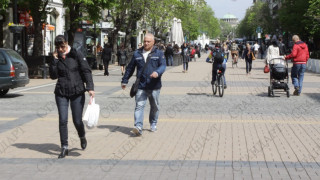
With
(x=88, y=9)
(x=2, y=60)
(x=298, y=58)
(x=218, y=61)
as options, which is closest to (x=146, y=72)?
(x=218, y=61)

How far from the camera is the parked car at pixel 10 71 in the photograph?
17.7m

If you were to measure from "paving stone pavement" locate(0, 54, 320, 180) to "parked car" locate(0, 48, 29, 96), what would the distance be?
213 centimetres

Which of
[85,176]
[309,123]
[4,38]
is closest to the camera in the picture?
[85,176]

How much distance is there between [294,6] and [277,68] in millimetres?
30739

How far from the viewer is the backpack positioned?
57.0 feet

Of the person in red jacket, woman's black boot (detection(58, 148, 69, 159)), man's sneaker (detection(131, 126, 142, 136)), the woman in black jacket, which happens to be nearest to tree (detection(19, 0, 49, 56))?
the person in red jacket

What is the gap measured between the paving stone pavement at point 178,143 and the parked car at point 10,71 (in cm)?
213

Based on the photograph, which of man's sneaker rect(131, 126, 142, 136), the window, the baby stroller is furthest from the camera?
the window

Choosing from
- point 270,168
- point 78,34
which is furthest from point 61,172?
point 78,34

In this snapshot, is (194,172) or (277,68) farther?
(277,68)

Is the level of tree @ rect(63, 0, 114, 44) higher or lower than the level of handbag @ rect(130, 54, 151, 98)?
higher

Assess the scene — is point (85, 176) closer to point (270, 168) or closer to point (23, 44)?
point (270, 168)

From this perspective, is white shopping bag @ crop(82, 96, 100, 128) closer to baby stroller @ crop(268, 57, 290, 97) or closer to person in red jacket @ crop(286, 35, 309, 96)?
baby stroller @ crop(268, 57, 290, 97)

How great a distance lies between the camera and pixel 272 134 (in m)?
9.91
